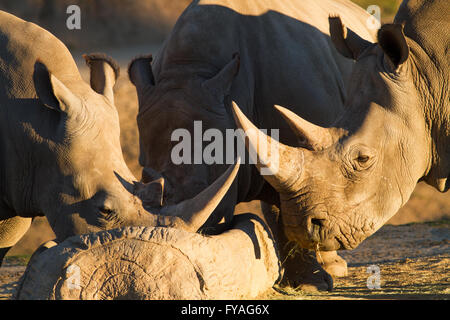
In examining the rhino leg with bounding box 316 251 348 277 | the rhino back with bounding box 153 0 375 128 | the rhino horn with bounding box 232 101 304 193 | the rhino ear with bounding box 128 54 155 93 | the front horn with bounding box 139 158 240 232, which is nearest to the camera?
the front horn with bounding box 139 158 240 232

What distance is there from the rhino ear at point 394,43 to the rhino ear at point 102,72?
5.42 ft

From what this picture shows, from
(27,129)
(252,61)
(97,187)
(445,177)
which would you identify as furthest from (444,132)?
(27,129)

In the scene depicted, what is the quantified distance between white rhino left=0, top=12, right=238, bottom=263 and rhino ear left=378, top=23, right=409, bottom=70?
52.1 inches

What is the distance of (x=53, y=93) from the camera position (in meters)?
4.50

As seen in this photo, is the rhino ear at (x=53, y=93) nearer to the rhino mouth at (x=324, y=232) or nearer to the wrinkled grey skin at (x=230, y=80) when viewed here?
the wrinkled grey skin at (x=230, y=80)

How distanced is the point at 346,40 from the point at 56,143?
6.53 feet

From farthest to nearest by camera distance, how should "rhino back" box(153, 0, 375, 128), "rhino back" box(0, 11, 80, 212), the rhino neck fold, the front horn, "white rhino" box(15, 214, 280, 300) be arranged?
"rhino back" box(153, 0, 375, 128)
the rhino neck fold
"rhino back" box(0, 11, 80, 212)
the front horn
"white rhino" box(15, 214, 280, 300)

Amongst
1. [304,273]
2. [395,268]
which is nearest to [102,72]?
[304,273]

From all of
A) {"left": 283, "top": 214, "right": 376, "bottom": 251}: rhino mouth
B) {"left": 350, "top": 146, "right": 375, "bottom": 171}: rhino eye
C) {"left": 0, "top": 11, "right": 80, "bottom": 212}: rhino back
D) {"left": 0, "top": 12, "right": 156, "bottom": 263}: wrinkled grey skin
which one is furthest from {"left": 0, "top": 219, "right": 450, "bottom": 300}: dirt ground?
{"left": 0, "top": 11, "right": 80, "bottom": 212}: rhino back

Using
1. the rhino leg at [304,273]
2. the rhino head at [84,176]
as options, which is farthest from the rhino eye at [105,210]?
the rhino leg at [304,273]

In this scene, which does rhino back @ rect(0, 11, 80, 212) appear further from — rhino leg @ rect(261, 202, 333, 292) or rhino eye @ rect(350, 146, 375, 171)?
rhino leg @ rect(261, 202, 333, 292)

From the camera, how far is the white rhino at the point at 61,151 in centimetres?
436

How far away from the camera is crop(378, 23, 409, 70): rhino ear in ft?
15.4

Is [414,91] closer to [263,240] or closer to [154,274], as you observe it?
[263,240]
